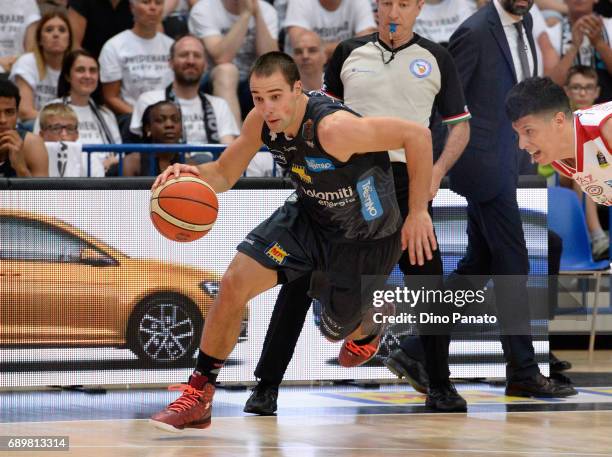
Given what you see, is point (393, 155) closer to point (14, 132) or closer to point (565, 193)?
point (14, 132)

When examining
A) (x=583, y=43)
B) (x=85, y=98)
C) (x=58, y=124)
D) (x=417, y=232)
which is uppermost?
(x=583, y=43)

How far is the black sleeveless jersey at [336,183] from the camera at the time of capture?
5.59 metres

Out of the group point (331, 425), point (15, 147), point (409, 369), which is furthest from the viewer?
point (15, 147)

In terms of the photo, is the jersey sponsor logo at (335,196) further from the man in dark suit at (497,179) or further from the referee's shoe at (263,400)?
the man in dark suit at (497,179)

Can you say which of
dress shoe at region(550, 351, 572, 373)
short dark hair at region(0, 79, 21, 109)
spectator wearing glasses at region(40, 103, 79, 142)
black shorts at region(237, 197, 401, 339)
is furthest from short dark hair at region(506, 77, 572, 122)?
spectator wearing glasses at region(40, 103, 79, 142)

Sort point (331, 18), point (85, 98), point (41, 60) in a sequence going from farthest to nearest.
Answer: point (331, 18), point (41, 60), point (85, 98)

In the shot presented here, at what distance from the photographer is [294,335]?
6.59 m

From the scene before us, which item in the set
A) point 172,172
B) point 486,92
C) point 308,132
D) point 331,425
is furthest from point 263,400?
point 486,92

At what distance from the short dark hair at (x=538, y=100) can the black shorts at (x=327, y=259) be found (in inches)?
37.5

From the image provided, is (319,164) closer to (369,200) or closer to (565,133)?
(369,200)

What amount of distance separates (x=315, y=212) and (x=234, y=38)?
4780mm

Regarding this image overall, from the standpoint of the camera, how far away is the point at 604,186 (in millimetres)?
5324

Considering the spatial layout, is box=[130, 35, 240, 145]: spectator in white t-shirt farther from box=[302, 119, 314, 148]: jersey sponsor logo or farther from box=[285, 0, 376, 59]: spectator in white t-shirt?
box=[302, 119, 314, 148]: jersey sponsor logo

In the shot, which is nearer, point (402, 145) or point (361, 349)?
point (402, 145)
